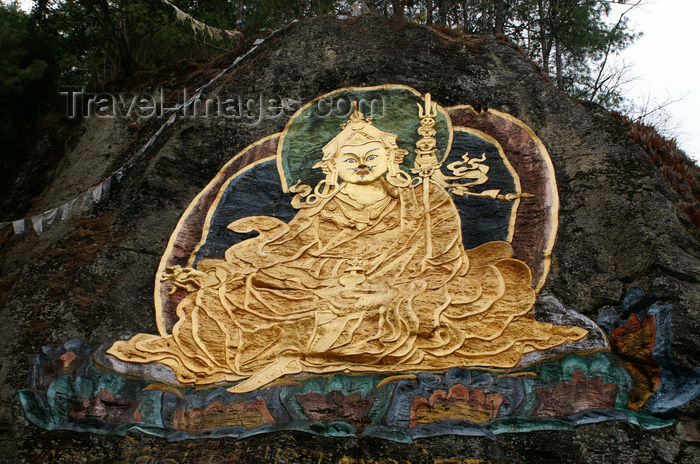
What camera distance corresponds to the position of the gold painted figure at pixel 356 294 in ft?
19.6

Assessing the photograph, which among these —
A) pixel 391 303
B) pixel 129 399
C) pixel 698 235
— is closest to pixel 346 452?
pixel 391 303

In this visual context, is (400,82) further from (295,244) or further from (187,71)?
(187,71)

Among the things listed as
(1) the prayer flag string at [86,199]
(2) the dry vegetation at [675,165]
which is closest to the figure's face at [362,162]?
(1) the prayer flag string at [86,199]

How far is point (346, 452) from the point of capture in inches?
203

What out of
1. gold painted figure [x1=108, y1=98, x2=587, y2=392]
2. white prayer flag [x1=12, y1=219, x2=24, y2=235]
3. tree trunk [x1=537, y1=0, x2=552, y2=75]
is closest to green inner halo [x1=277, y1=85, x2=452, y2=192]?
gold painted figure [x1=108, y1=98, x2=587, y2=392]

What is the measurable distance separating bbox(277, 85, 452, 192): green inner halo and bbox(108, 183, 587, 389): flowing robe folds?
506mm

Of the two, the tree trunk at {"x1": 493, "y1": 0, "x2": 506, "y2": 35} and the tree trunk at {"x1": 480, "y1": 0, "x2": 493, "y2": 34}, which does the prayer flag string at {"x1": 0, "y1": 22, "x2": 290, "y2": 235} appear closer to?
the tree trunk at {"x1": 493, "y1": 0, "x2": 506, "y2": 35}

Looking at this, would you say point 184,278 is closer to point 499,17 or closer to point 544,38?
point 499,17

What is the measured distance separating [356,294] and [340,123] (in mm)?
2154

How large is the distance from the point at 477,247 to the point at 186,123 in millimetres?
3509

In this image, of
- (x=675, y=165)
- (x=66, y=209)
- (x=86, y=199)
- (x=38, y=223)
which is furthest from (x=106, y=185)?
(x=675, y=165)

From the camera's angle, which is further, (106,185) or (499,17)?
(499,17)

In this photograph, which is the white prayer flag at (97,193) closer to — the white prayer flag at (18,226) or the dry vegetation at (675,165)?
the white prayer flag at (18,226)

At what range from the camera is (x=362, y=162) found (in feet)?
24.1
